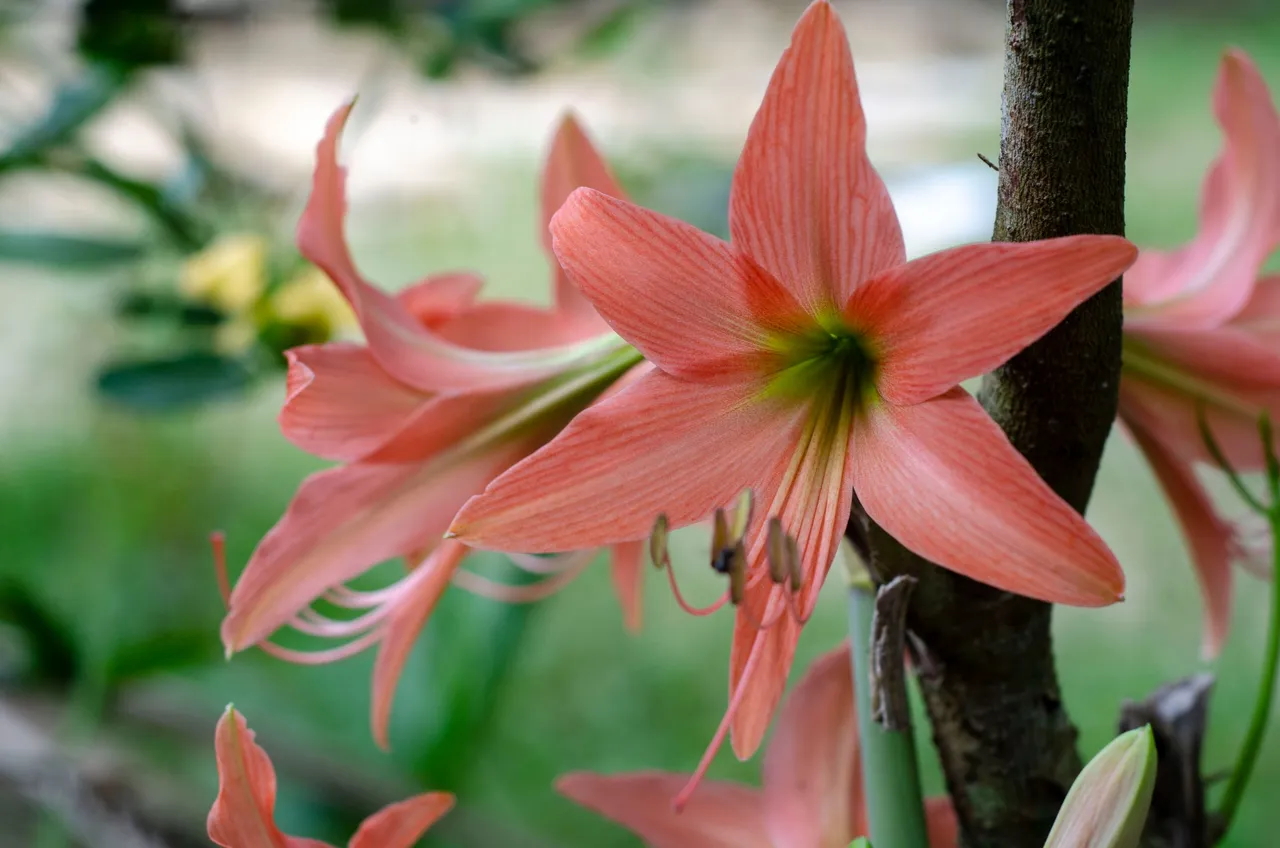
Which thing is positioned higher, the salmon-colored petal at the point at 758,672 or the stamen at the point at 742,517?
the stamen at the point at 742,517

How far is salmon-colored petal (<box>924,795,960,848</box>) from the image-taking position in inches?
14.1

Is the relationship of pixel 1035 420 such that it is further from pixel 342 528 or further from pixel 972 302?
pixel 342 528

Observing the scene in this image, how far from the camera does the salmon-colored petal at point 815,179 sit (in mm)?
251

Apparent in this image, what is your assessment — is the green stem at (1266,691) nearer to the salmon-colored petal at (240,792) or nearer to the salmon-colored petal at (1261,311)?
the salmon-colored petal at (1261,311)

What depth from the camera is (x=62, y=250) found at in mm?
827

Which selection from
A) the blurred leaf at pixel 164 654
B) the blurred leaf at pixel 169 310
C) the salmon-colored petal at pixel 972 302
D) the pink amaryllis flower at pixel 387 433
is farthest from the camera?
the blurred leaf at pixel 169 310

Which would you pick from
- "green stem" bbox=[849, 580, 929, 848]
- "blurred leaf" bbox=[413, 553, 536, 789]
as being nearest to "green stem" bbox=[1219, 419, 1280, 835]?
"green stem" bbox=[849, 580, 929, 848]

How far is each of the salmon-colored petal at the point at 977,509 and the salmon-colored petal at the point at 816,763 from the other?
0.10 meters

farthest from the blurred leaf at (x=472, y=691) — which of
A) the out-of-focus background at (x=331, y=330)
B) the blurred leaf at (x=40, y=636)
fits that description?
the blurred leaf at (x=40, y=636)

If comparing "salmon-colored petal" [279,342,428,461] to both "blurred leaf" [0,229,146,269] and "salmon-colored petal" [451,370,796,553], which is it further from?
"blurred leaf" [0,229,146,269]

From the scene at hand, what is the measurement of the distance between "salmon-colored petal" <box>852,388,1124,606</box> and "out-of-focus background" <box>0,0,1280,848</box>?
60cm

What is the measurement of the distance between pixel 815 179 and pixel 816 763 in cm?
19

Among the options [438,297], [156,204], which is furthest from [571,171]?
[156,204]

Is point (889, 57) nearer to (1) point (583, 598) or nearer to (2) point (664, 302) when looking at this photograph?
(1) point (583, 598)
